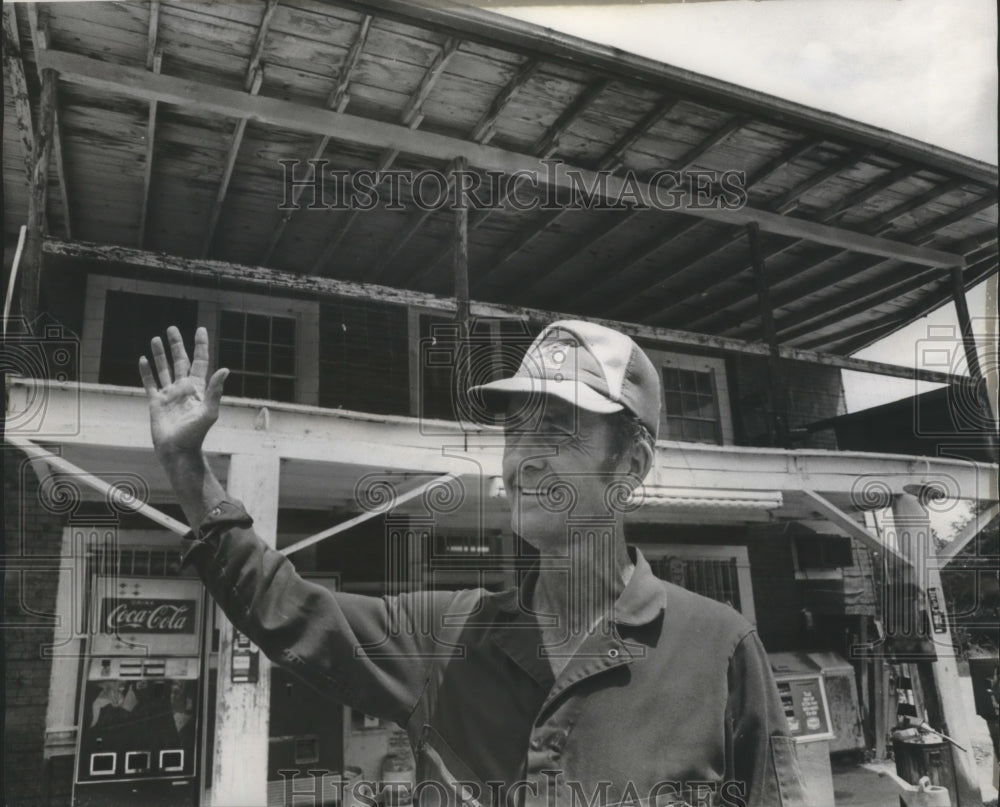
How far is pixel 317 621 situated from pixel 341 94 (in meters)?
3.97

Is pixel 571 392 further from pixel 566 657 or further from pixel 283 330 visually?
pixel 283 330

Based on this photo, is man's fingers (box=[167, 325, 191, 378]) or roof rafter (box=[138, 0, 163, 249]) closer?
man's fingers (box=[167, 325, 191, 378])

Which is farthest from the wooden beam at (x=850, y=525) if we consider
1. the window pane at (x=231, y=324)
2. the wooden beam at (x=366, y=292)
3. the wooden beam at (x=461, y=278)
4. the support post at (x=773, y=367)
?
the window pane at (x=231, y=324)

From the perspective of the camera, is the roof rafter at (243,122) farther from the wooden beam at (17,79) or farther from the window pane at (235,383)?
the wooden beam at (17,79)

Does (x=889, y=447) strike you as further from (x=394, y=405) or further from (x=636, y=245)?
(x=394, y=405)

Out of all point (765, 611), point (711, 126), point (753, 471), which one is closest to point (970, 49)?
point (711, 126)

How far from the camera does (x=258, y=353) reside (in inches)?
238

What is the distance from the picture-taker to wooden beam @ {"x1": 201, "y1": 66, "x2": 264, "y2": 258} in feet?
15.0

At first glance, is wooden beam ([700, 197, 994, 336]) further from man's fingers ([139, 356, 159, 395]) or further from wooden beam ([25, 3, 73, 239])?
man's fingers ([139, 356, 159, 395])

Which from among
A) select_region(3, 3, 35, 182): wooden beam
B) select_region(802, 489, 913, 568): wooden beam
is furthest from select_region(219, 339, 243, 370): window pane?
select_region(802, 489, 913, 568): wooden beam

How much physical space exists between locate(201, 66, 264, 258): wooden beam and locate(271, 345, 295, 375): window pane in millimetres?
946

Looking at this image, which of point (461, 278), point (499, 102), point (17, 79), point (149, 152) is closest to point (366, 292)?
point (461, 278)

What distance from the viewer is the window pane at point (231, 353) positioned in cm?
586

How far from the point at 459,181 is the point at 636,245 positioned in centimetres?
206
